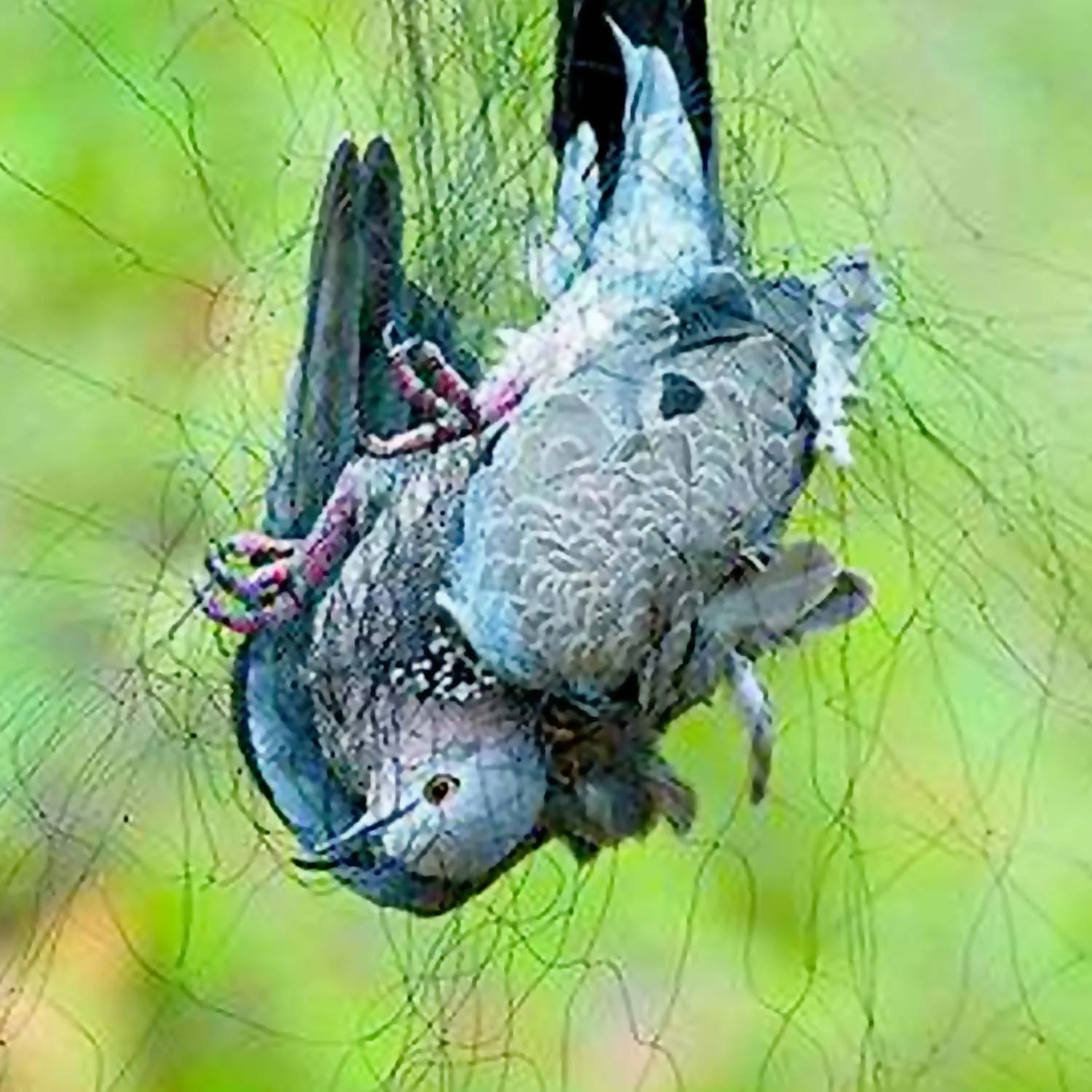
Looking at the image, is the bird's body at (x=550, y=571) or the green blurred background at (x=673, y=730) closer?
the bird's body at (x=550, y=571)

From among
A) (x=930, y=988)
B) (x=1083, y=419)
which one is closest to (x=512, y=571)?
(x=1083, y=419)

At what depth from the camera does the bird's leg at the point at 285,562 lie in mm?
863

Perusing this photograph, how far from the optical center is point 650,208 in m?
0.90

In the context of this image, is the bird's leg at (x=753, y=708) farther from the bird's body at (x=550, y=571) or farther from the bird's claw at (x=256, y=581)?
the bird's claw at (x=256, y=581)

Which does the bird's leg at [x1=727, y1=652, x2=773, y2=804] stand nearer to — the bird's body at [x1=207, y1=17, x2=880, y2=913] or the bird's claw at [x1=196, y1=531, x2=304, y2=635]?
the bird's body at [x1=207, y1=17, x2=880, y2=913]

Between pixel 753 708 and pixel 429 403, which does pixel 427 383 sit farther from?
pixel 753 708

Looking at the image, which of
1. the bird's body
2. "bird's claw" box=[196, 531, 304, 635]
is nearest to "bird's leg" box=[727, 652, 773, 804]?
the bird's body

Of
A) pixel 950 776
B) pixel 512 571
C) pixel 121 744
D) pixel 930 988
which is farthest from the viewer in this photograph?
pixel 930 988

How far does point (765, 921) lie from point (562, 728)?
17.8 inches

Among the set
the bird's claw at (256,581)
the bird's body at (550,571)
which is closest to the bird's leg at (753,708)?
the bird's body at (550,571)

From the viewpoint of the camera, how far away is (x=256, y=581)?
2.84ft

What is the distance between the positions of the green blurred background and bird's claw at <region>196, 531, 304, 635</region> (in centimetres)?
3

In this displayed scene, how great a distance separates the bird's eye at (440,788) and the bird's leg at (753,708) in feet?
0.23

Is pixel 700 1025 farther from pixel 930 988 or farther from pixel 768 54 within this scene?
pixel 768 54
